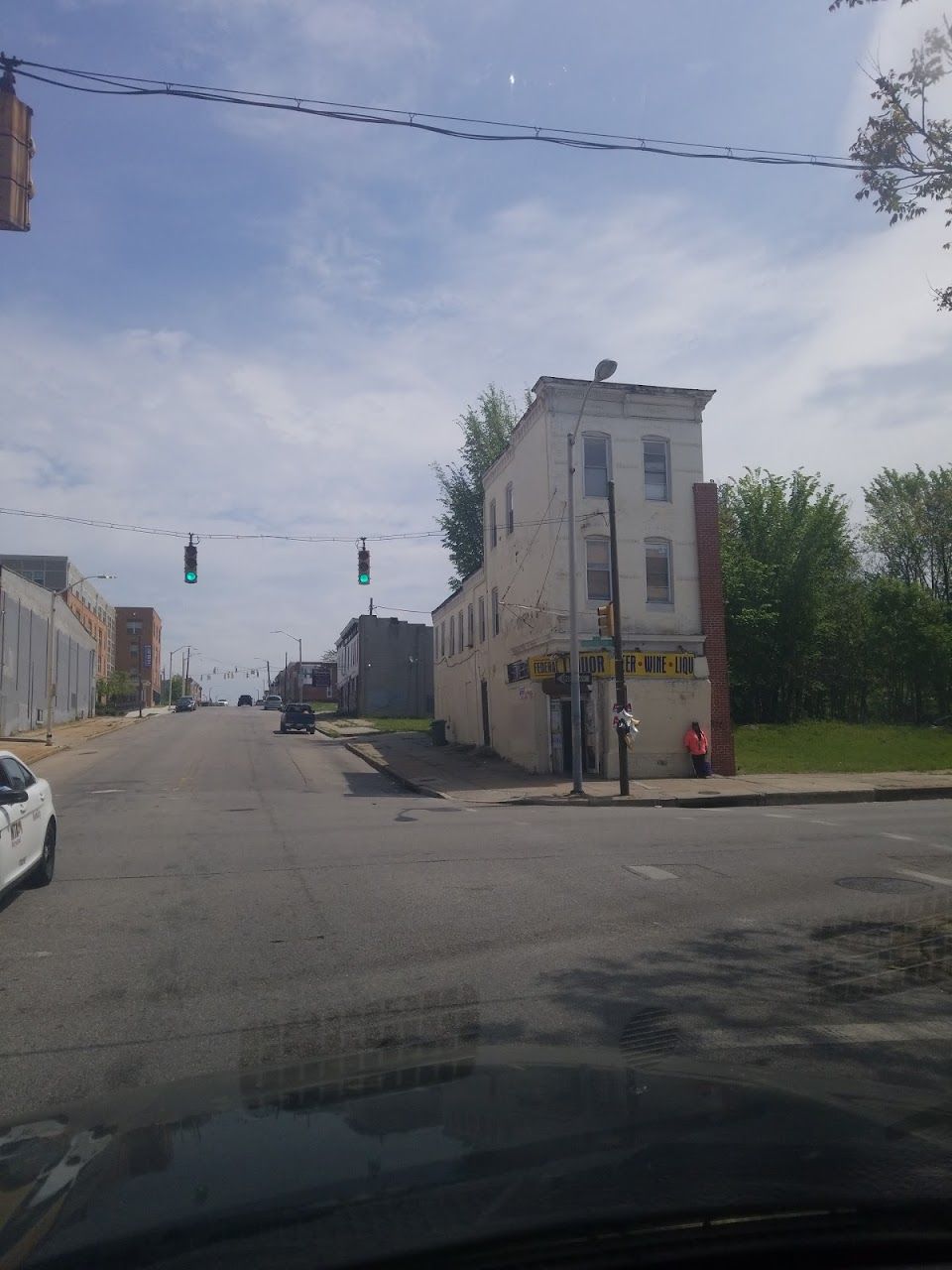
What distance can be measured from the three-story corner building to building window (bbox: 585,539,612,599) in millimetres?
28

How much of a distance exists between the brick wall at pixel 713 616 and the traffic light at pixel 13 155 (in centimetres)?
2417

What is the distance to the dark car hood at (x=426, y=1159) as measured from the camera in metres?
2.68

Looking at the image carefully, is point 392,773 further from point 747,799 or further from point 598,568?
point 747,799

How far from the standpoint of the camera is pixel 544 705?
101ft

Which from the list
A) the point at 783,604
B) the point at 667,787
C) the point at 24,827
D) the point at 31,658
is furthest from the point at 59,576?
the point at 24,827

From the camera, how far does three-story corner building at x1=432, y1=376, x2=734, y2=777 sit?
29.9 metres

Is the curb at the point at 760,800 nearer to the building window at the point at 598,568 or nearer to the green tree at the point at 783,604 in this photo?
the building window at the point at 598,568

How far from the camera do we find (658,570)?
30.8 metres

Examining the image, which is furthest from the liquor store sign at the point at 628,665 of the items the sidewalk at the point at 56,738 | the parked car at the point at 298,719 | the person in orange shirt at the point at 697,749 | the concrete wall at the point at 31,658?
the concrete wall at the point at 31,658

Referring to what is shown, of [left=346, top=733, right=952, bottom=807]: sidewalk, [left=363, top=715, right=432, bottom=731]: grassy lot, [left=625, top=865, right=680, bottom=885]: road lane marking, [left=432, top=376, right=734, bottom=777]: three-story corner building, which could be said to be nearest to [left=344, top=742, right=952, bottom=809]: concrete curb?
[left=346, top=733, right=952, bottom=807]: sidewalk

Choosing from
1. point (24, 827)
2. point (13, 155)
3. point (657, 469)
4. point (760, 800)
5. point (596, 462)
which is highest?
point (596, 462)

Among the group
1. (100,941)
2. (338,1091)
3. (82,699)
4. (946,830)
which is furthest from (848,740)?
(82,699)

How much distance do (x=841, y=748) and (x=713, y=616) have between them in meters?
7.86

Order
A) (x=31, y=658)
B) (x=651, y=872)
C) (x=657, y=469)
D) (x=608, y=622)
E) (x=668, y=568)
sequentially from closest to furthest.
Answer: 1. (x=651, y=872)
2. (x=608, y=622)
3. (x=668, y=568)
4. (x=657, y=469)
5. (x=31, y=658)
